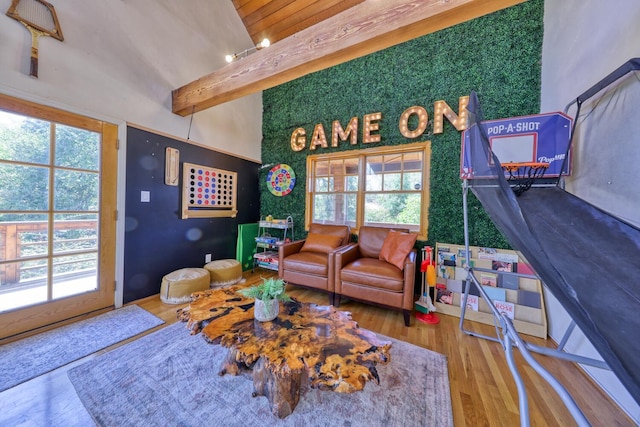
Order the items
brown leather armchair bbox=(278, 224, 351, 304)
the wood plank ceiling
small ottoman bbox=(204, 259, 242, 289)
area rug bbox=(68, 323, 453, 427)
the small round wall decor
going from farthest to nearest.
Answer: the small round wall decor < the wood plank ceiling < small ottoman bbox=(204, 259, 242, 289) < brown leather armchair bbox=(278, 224, 351, 304) < area rug bbox=(68, 323, 453, 427)

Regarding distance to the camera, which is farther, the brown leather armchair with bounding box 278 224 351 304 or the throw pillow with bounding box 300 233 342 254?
the throw pillow with bounding box 300 233 342 254

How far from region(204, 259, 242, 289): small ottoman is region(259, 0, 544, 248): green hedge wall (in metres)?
2.20

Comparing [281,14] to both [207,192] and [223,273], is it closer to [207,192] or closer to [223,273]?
[207,192]

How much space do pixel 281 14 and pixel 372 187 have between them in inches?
120

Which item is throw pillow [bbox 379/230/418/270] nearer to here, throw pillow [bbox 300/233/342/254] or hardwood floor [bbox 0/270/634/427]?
throw pillow [bbox 300/233/342/254]

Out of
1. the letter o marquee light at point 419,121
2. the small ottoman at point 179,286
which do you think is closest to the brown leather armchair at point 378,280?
the letter o marquee light at point 419,121

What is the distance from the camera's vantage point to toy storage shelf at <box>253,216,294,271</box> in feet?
11.1

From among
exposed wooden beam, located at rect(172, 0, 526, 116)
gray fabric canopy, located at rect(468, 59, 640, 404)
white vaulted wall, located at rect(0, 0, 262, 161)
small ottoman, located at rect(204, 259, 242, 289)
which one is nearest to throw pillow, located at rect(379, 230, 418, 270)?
gray fabric canopy, located at rect(468, 59, 640, 404)

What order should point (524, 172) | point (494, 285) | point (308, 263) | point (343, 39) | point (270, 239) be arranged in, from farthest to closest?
1. point (270, 239)
2. point (308, 263)
3. point (494, 285)
4. point (524, 172)
5. point (343, 39)

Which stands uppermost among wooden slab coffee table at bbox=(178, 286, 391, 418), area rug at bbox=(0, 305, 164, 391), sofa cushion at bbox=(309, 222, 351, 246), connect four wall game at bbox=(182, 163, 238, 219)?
connect four wall game at bbox=(182, 163, 238, 219)

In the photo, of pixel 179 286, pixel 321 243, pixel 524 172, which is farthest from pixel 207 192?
pixel 524 172

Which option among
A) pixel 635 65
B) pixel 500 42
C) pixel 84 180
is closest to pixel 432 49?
pixel 500 42

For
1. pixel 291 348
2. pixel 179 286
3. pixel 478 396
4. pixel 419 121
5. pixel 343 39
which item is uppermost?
pixel 343 39

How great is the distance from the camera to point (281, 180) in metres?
3.82
